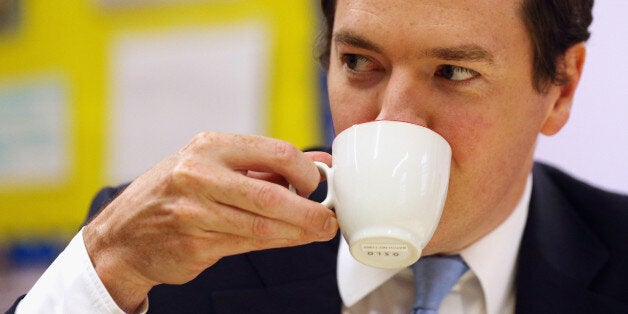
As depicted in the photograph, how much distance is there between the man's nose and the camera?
1013 millimetres

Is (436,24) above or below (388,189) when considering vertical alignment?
above

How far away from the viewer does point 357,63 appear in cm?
112

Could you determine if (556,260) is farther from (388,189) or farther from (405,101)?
(388,189)

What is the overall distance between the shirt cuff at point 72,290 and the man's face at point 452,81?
15.2 inches

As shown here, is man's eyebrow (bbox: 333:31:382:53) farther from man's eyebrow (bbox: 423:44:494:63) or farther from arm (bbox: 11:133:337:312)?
arm (bbox: 11:133:337:312)

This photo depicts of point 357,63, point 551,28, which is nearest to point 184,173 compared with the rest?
point 357,63

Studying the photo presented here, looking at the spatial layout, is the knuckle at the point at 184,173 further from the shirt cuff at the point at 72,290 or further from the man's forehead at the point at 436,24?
the man's forehead at the point at 436,24

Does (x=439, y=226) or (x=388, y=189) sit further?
(x=439, y=226)

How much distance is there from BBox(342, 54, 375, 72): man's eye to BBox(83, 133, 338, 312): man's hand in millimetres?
195

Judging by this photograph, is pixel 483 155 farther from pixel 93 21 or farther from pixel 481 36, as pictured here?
pixel 93 21

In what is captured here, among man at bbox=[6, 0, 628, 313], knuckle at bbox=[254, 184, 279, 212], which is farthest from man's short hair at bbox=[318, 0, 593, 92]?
knuckle at bbox=[254, 184, 279, 212]

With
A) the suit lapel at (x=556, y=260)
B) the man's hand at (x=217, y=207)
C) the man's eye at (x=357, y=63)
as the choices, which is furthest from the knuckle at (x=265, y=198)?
the suit lapel at (x=556, y=260)

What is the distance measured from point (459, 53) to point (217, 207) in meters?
0.38

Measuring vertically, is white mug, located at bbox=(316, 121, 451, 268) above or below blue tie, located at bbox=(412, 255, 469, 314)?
above
